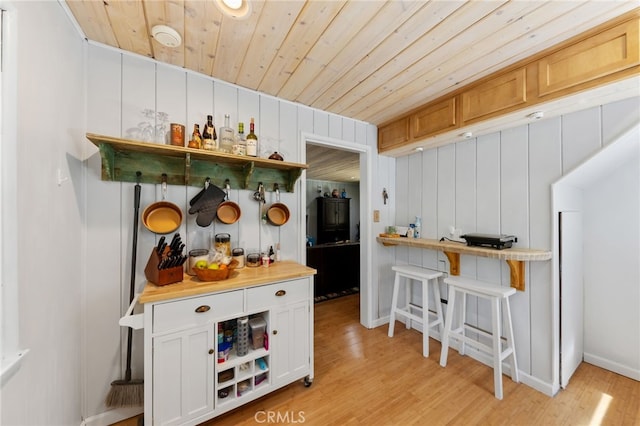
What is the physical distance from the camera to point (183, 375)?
1.34m

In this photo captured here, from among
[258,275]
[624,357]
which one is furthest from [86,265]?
[624,357]

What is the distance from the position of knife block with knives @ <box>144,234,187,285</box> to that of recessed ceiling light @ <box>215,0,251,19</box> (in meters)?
1.31

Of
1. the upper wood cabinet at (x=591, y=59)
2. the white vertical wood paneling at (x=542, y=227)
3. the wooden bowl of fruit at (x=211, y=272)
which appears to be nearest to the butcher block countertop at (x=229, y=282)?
the wooden bowl of fruit at (x=211, y=272)

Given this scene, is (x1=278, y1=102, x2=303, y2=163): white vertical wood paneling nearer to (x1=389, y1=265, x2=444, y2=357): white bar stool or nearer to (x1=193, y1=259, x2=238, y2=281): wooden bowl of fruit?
(x1=193, y1=259, x2=238, y2=281): wooden bowl of fruit

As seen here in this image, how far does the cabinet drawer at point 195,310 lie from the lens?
1.28 meters

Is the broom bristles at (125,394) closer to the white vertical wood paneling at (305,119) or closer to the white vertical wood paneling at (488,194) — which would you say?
the white vertical wood paneling at (305,119)

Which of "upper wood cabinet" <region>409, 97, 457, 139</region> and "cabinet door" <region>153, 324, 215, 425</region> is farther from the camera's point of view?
"upper wood cabinet" <region>409, 97, 457, 139</region>

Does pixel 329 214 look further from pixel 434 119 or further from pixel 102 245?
pixel 102 245

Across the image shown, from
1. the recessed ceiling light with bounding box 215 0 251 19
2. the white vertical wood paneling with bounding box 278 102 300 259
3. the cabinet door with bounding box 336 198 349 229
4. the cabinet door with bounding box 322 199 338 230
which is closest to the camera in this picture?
the recessed ceiling light with bounding box 215 0 251 19

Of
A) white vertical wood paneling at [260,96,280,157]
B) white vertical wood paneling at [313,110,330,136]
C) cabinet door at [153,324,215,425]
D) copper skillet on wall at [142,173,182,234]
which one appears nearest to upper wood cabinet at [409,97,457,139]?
white vertical wood paneling at [313,110,330,136]

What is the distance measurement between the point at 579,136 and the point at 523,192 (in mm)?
484

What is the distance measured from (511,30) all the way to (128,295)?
283 cm

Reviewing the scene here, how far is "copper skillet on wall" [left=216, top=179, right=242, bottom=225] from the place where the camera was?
182 cm

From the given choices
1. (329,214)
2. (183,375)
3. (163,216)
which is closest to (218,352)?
(183,375)
